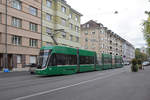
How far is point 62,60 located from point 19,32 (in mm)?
13954

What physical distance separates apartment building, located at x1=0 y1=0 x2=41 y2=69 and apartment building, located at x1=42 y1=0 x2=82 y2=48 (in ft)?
7.50

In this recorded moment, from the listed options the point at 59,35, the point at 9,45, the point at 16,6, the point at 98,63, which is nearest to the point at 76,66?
the point at 98,63

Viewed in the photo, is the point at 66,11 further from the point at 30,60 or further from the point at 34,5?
the point at 30,60

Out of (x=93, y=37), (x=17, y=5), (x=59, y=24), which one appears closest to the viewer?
(x=17, y=5)

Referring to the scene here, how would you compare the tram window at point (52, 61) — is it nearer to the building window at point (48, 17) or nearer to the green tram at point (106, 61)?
the green tram at point (106, 61)

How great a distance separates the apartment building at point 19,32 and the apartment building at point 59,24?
229cm

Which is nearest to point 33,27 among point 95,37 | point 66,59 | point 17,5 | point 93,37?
point 17,5

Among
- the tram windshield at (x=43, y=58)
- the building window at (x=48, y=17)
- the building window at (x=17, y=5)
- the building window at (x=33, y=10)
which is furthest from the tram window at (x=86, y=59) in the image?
the building window at (x=48, y=17)

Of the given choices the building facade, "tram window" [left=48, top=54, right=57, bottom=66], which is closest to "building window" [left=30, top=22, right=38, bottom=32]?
"tram window" [left=48, top=54, right=57, bottom=66]

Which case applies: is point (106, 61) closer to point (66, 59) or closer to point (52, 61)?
point (66, 59)

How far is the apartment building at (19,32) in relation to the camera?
27.1 m

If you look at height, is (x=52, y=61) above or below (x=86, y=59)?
below

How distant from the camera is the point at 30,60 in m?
32.2

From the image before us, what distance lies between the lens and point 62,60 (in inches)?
747
